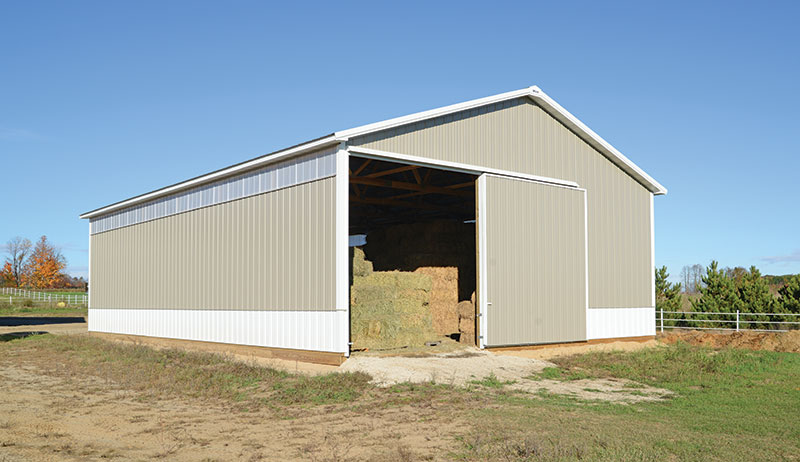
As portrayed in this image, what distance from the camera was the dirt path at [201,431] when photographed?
24.6 feet

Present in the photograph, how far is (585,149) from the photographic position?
63.6 feet

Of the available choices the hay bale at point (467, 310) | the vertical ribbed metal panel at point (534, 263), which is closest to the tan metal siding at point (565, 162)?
the vertical ribbed metal panel at point (534, 263)

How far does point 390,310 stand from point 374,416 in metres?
6.72

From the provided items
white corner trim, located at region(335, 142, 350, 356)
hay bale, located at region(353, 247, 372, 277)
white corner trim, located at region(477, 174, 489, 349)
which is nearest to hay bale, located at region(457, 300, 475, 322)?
white corner trim, located at region(477, 174, 489, 349)

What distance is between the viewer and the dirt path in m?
7.50

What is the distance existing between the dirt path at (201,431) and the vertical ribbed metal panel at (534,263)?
6.70 m

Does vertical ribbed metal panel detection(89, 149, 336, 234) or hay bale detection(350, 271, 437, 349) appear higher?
vertical ribbed metal panel detection(89, 149, 336, 234)

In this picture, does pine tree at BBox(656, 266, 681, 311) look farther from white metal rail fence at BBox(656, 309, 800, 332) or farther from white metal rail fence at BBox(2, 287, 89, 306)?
white metal rail fence at BBox(2, 287, 89, 306)

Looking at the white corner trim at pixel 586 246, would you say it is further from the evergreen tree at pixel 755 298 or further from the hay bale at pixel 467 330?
the evergreen tree at pixel 755 298

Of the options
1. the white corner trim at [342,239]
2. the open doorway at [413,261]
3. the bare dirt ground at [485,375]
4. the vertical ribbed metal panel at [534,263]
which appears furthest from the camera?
the vertical ribbed metal panel at [534,263]

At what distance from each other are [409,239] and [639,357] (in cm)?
749

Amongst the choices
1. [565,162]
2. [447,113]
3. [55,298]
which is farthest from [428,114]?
[55,298]

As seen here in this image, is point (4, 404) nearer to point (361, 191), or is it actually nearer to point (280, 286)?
point (280, 286)

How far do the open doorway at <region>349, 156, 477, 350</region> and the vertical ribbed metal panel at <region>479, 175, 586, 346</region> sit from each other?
54.5 inches
